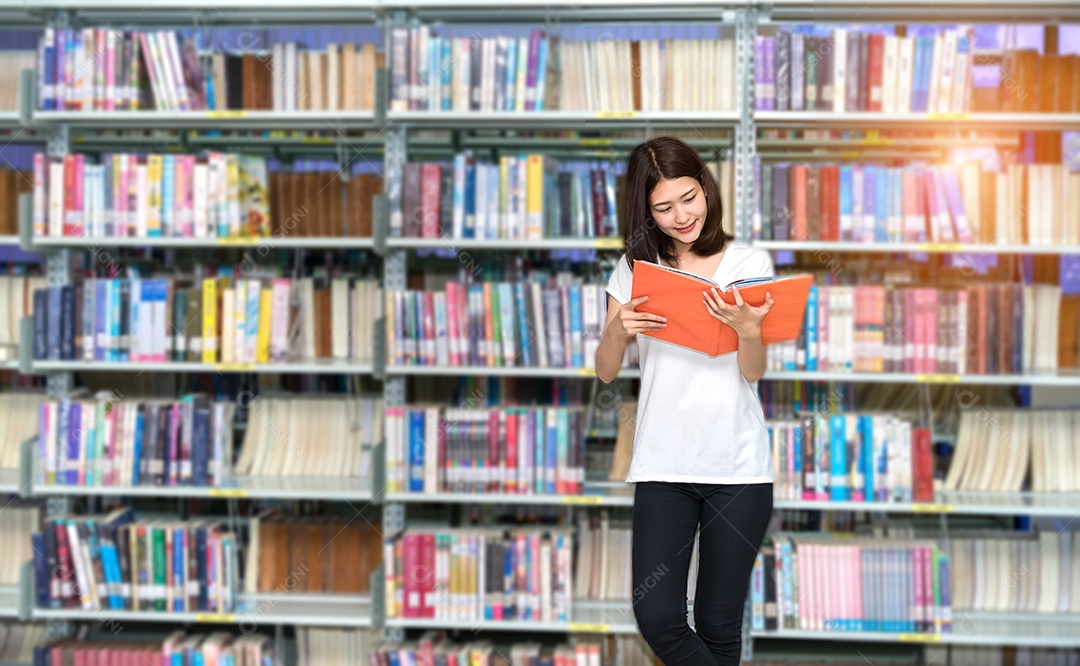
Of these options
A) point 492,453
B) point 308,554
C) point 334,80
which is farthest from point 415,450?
point 334,80

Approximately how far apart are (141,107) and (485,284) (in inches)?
52.4

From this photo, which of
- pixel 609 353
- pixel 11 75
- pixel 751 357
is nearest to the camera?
pixel 751 357

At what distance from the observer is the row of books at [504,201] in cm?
319

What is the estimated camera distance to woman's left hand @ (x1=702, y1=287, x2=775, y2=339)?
1.79 m

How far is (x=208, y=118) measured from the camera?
3.24 meters

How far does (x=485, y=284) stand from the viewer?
10.5ft

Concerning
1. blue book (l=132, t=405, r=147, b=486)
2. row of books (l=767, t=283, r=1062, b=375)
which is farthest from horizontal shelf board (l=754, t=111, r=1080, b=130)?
blue book (l=132, t=405, r=147, b=486)

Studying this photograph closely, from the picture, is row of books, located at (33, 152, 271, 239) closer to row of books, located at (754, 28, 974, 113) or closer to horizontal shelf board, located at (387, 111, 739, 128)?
horizontal shelf board, located at (387, 111, 739, 128)

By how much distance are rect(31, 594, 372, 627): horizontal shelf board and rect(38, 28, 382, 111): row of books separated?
5.49ft

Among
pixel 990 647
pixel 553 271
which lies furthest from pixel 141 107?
pixel 990 647

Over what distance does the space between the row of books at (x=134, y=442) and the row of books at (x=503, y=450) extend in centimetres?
75

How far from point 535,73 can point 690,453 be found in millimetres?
1682

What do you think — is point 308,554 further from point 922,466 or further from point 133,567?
point 922,466

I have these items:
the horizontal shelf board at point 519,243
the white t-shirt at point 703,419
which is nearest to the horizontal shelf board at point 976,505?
the horizontal shelf board at point 519,243
